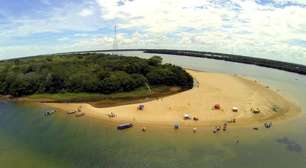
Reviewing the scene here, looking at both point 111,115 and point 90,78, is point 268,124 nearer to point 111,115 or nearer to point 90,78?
Answer: point 111,115

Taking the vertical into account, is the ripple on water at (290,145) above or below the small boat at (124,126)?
below

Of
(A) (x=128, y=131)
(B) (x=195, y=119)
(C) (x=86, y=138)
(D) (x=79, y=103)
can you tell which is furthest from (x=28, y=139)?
(B) (x=195, y=119)

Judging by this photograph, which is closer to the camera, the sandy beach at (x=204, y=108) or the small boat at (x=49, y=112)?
the sandy beach at (x=204, y=108)

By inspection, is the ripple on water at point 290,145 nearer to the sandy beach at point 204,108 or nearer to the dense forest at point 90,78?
the sandy beach at point 204,108

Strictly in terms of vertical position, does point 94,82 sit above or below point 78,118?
above

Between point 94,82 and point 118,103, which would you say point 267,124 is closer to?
point 118,103

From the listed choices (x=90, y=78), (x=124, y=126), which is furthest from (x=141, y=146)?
(x=90, y=78)

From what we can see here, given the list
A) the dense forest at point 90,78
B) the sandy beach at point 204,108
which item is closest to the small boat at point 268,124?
the sandy beach at point 204,108
